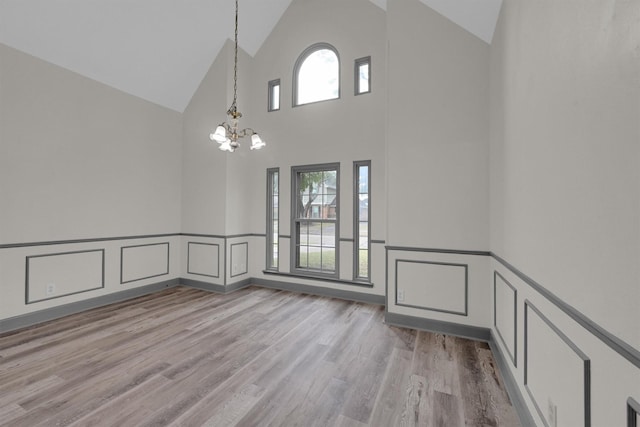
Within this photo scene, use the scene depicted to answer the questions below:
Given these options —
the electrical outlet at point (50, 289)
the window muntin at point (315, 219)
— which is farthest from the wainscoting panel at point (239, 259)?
the electrical outlet at point (50, 289)

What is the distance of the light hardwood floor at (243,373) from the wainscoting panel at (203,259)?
3.78ft

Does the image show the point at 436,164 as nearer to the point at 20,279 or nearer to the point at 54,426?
the point at 54,426

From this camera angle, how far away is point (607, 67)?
0.99 meters

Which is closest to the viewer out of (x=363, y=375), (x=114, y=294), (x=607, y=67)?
(x=607, y=67)

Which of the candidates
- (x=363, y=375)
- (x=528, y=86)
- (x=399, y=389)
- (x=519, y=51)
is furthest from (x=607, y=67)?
(x=363, y=375)

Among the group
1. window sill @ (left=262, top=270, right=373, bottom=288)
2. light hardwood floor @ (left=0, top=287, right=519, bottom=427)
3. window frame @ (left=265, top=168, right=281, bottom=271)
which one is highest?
window frame @ (left=265, top=168, right=281, bottom=271)

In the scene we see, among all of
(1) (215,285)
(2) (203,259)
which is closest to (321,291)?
(1) (215,285)

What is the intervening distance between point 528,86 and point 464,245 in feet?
5.58

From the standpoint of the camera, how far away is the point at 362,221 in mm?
4363

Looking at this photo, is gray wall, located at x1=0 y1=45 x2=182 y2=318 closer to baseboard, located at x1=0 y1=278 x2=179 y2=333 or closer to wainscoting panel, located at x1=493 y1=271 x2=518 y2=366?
baseboard, located at x1=0 y1=278 x2=179 y2=333

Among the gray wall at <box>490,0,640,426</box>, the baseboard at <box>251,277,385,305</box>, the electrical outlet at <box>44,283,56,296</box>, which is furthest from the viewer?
the baseboard at <box>251,277,385,305</box>

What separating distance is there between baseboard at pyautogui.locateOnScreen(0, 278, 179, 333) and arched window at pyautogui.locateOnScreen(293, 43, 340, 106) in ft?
12.3

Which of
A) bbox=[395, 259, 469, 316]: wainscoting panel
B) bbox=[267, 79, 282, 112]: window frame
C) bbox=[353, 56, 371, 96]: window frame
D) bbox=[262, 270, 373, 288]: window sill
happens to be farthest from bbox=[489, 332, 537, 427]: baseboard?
bbox=[267, 79, 282, 112]: window frame

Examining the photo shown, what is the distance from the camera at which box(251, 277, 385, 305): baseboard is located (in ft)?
13.8
